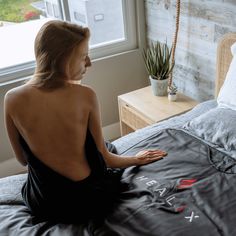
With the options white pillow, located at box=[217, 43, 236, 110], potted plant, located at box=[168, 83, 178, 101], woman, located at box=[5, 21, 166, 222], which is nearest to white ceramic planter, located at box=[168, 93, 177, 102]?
potted plant, located at box=[168, 83, 178, 101]

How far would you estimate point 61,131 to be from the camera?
1.25m

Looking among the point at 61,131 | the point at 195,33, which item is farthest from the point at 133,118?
the point at 61,131

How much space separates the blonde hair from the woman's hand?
1.85 ft

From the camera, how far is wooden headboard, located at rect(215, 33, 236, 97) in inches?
79.0

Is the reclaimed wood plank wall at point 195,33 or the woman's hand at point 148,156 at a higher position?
the reclaimed wood plank wall at point 195,33

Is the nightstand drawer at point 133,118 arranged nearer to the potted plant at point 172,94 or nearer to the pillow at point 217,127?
the potted plant at point 172,94

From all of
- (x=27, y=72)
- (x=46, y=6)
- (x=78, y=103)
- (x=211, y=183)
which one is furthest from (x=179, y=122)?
(x=46, y=6)

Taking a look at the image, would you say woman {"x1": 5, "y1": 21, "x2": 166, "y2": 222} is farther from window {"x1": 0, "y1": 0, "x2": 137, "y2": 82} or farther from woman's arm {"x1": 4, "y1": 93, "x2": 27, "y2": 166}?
window {"x1": 0, "y1": 0, "x2": 137, "y2": 82}

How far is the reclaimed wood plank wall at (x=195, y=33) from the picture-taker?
2.10m

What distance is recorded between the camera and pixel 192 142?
167cm

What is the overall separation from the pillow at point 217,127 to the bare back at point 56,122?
70 centimetres

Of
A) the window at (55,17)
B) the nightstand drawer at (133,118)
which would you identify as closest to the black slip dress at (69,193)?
the nightstand drawer at (133,118)

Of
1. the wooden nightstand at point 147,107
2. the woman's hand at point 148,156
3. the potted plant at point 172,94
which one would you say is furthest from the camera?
the potted plant at point 172,94

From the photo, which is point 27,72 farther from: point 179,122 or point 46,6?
point 179,122
